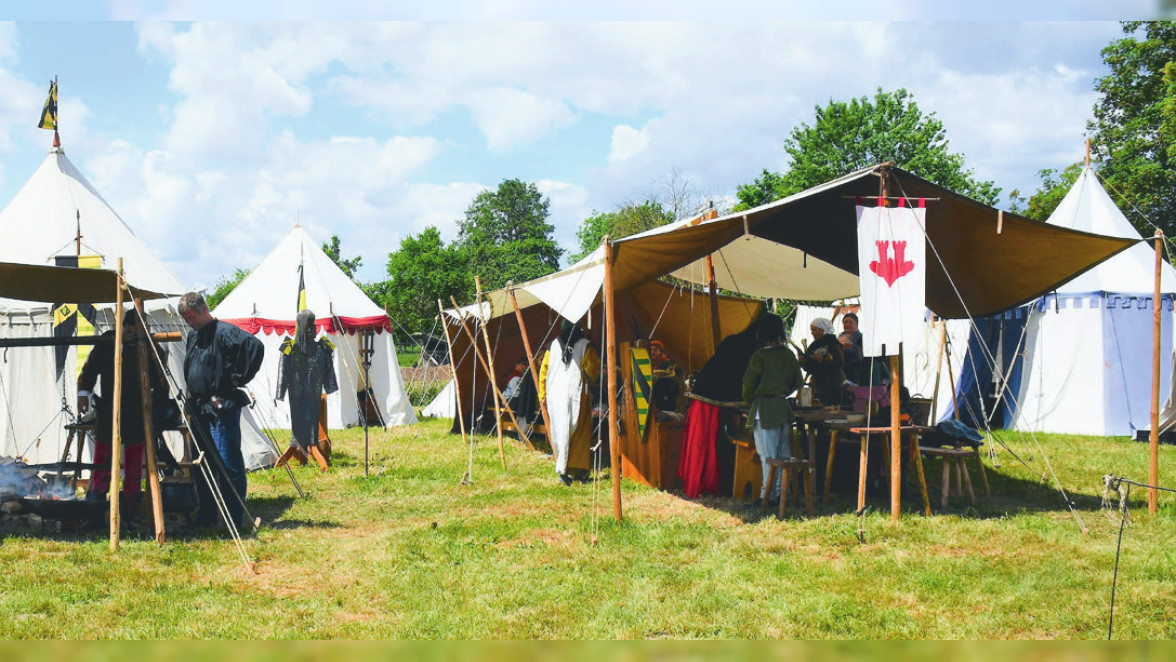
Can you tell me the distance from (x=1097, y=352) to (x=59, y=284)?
35.8 ft

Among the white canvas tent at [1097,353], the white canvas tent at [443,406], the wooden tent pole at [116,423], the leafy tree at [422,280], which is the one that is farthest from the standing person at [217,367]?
the leafy tree at [422,280]

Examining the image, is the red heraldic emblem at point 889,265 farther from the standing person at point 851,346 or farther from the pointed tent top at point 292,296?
the pointed tent top at point 292,296

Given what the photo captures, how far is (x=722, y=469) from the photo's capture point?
22.2ft

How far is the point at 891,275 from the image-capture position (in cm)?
542

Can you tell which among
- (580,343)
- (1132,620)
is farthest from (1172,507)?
(580,343)

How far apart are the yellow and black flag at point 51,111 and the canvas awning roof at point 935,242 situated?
6.89 metres

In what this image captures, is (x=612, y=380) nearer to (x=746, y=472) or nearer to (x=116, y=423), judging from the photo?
(x=746, y=472)

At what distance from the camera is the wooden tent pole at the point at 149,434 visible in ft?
16.8

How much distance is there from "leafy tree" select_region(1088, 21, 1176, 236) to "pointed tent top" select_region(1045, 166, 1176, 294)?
6.62 metres

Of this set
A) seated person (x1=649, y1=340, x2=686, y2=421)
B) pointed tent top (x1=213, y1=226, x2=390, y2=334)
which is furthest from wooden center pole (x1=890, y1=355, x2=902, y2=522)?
pointed tent top (x1=213, y1=226, x2=390, y2=334)

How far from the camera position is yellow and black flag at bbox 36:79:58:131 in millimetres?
9477

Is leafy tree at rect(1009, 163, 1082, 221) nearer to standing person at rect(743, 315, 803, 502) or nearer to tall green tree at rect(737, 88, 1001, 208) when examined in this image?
tall green tree at rect(737, 88, 1001, 208)

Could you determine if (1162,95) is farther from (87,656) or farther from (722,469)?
(87,656)

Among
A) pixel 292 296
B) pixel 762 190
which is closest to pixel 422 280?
pixel 762 190
